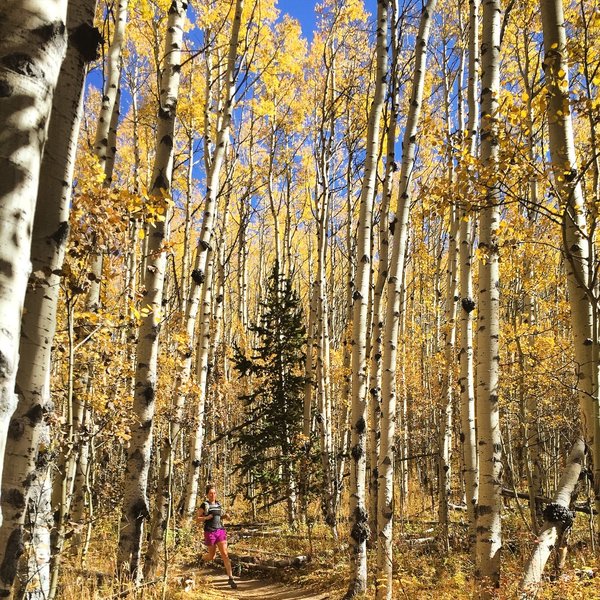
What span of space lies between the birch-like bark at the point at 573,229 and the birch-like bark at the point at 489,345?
0.45 meters

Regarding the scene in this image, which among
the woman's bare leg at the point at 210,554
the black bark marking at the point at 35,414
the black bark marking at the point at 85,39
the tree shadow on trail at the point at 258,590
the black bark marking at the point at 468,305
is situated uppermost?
the black bark marking at the point at 85,39

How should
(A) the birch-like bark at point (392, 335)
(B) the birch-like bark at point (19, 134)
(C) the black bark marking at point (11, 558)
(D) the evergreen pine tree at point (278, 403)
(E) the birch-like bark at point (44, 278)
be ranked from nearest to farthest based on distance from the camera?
(B) the birch-like bark at point (19, 134), (C) the black bark marking at point (11, 558), (E) the birch-like bark at point (44, 278), (A) the birch-like bark at point (392, 335), (D) the evergreen pine tree at point (278, 403)

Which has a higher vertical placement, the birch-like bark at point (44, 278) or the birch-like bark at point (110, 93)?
the birch-like bark at point (110, 93)

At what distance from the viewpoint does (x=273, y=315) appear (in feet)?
38.3

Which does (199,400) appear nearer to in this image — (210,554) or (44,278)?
(210,554)

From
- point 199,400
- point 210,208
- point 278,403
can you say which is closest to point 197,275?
point 210,208

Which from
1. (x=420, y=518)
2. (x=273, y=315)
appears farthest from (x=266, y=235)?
(x=420, y=518)

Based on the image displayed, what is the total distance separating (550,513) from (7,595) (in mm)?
3812

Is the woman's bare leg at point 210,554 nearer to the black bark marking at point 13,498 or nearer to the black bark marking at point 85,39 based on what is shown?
the black bark marking at point 13,498

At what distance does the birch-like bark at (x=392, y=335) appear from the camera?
5.62 metres

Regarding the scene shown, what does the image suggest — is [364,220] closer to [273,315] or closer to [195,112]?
[273,315]

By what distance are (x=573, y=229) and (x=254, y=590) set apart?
695 centimetres

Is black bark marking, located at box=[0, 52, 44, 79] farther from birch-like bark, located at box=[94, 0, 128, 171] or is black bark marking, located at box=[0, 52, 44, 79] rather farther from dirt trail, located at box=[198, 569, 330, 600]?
dirt trail, located at box=[198, 569, 330, 600]

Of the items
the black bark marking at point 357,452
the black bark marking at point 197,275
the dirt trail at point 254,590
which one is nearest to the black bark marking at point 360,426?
the black bark marking at point 357,452
